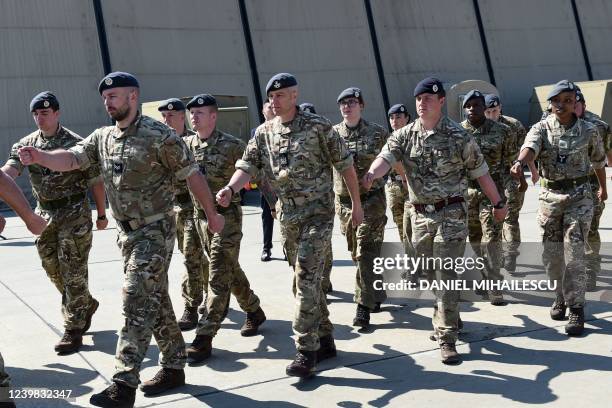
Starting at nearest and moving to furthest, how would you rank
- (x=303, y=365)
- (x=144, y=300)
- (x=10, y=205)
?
(x=10, y=205), (x=144, y=300), (x=303, y=365)

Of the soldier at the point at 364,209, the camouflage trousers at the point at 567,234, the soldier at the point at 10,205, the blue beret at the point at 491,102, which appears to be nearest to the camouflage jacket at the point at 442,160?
the soldier at the point at 364,209

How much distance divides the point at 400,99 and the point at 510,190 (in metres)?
16.6

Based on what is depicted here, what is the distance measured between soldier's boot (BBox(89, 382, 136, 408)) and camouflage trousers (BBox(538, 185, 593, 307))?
3465mm

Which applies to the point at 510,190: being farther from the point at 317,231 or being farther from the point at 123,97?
the point at 123,97

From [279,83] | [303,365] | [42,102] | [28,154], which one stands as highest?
[42,102]

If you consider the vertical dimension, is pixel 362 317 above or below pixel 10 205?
below

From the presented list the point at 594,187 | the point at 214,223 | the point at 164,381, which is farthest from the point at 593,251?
the point at 164,381

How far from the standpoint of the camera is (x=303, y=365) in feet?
15.8

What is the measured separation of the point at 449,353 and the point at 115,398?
7.40ft

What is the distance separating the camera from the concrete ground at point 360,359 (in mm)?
4492

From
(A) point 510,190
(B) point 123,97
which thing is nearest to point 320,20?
(A) point 510,190

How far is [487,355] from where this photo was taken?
5203 mm

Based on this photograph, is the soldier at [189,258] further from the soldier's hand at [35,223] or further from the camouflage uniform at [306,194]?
the soldier's hand at [35,223]

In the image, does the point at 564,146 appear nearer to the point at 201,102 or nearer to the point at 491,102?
the point at 491,102
